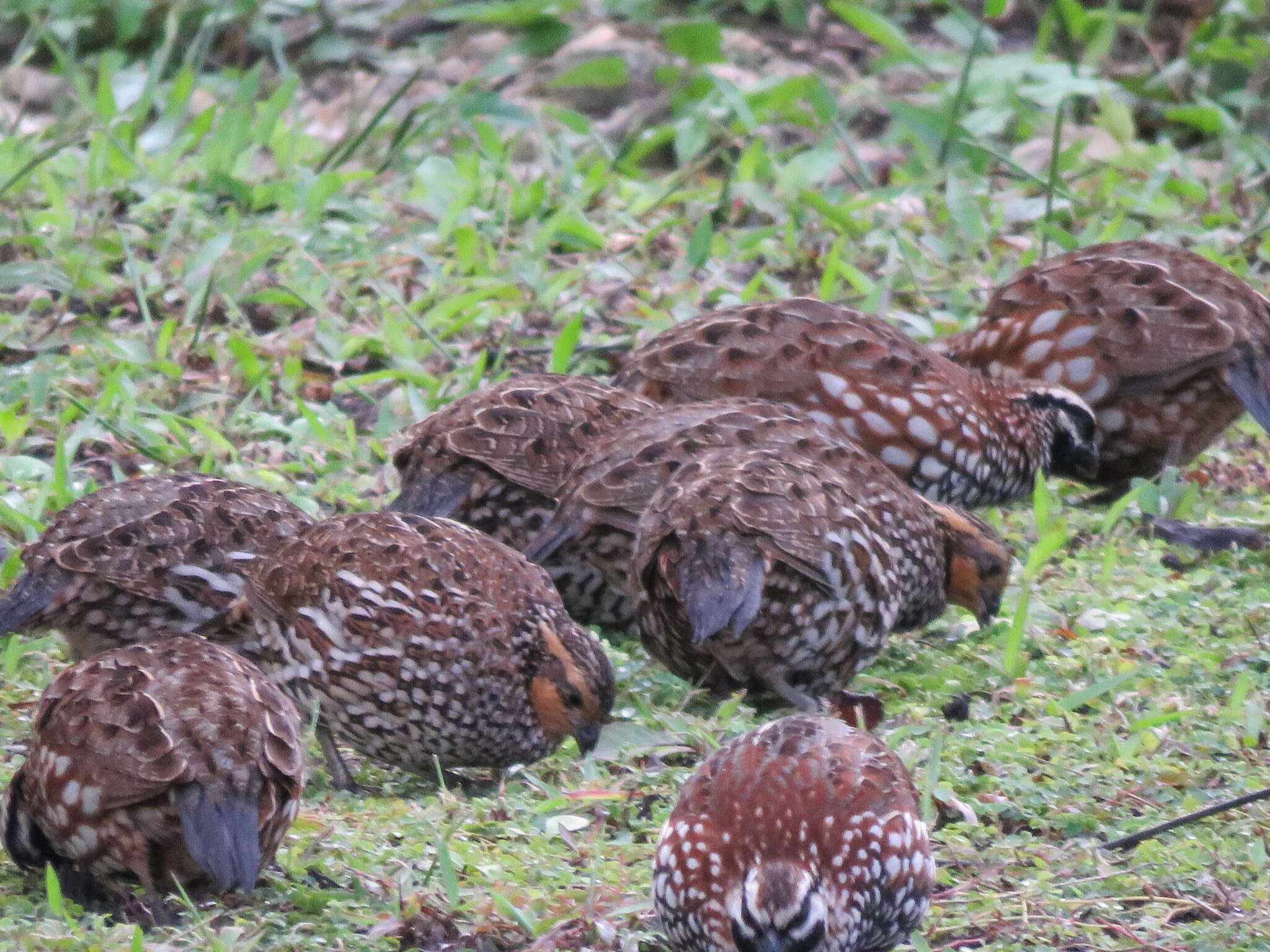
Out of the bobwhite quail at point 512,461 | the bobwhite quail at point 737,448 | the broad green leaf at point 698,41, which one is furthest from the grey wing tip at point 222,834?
the broad green leaf at point 698,41

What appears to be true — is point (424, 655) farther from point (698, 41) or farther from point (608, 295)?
point (698, 41)

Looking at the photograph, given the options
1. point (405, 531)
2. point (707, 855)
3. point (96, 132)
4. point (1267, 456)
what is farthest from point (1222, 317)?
point (96, 132)

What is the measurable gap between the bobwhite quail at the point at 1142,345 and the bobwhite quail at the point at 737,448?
4.70 ft

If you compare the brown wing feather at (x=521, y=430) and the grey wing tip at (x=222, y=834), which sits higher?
the grey wing tip at (x=222, y=834)

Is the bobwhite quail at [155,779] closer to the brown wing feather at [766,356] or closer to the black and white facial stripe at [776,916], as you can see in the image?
the black and white facial stripe at [776,916]

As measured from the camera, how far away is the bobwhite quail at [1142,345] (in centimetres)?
711

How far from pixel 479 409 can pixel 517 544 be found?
0.46 metres

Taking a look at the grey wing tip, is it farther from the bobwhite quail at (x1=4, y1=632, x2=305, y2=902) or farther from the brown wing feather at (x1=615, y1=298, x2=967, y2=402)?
the brown wing feather at (x1=615, y1=298, x2=967, y2=402)

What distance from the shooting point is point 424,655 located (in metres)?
5.12

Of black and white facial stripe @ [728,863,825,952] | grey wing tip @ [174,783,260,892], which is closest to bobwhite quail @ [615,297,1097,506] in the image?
black and white facial stripe @ [728,863,825,952]

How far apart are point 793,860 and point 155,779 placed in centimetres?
137

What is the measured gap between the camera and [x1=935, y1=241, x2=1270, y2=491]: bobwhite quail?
280 inches

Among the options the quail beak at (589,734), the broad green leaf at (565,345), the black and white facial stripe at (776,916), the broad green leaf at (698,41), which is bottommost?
the broad green leaf at (565,345)

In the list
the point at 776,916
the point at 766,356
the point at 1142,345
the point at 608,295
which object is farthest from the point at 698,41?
the point at 776,916
